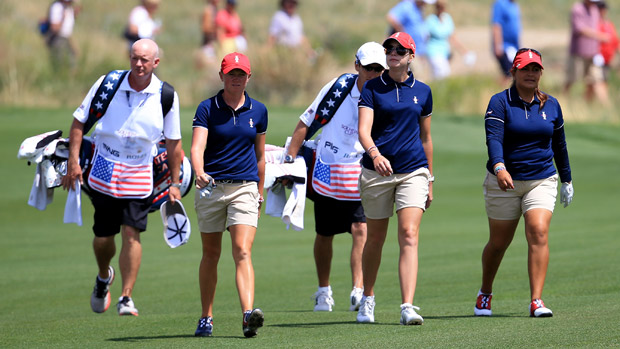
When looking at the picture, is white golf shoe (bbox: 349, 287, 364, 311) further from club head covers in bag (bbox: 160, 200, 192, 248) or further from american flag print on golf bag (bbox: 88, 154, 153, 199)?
american flag print on golf bag (bbox: 88, 154, 153, 199)

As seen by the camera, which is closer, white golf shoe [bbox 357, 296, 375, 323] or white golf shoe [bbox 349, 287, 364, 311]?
white golf shoe [bbox 357, 296, 375, 323]

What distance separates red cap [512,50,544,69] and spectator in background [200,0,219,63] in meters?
15.9

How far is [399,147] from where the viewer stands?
28.7 feet

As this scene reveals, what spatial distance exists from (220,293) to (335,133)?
2364 millimetres

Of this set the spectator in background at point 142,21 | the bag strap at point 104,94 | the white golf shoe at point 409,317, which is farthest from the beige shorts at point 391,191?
the spectator in background at point 142,21

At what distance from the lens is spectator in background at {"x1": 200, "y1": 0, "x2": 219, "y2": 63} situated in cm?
2448

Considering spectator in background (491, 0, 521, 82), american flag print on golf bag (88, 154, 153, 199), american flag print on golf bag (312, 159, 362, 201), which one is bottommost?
american flag print on golf bag (88, 154, 153, 199)

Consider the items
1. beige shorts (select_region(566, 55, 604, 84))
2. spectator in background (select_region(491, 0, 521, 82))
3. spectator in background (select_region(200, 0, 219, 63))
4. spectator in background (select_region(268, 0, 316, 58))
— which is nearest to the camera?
spectator in background (select_region(491, 0, 521, 82))

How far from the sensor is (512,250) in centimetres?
1395

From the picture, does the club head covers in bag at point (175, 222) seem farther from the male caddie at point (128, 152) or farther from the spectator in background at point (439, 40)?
the spectator in background at point (439, 40)

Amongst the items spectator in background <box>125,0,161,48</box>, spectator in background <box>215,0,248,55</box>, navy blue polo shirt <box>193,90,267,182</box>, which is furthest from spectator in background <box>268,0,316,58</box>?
navy blue polo shirt <box>193,90,267,182</box>

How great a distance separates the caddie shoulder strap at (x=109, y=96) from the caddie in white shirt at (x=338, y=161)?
3.67ft

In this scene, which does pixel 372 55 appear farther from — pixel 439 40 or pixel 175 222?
pixel 439 40

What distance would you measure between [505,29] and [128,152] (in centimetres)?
1364
